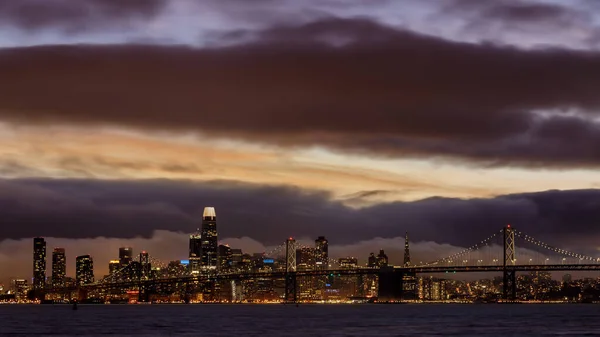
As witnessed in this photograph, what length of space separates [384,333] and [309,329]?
1178cm

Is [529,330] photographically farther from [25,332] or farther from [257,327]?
[25,332]

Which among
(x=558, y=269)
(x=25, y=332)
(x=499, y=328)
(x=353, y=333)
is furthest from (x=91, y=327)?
(x=558, y=269)

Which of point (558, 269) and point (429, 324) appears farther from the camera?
point (558, 269)

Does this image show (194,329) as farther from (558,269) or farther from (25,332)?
(558,269)

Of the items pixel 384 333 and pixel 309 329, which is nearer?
pixel 384 333

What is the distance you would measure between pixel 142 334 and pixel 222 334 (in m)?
7.82

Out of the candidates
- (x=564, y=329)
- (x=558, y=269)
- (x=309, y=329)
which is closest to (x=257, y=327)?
(x=309, y=329)

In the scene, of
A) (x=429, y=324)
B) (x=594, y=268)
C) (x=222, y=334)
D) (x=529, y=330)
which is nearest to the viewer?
(x=222, y=334)

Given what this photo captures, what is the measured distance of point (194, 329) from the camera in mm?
113562

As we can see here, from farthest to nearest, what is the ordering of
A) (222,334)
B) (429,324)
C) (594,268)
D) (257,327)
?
(594,268)
(429,324)
(257,327)
(222,334)

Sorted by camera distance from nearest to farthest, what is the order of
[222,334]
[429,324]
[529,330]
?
1. [222,334]
2. [529,330]
3. [429,324]

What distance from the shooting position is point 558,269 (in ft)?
638

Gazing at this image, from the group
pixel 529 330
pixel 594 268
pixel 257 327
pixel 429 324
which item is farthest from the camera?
pixel 594 268

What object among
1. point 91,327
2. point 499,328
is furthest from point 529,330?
point 91,327
